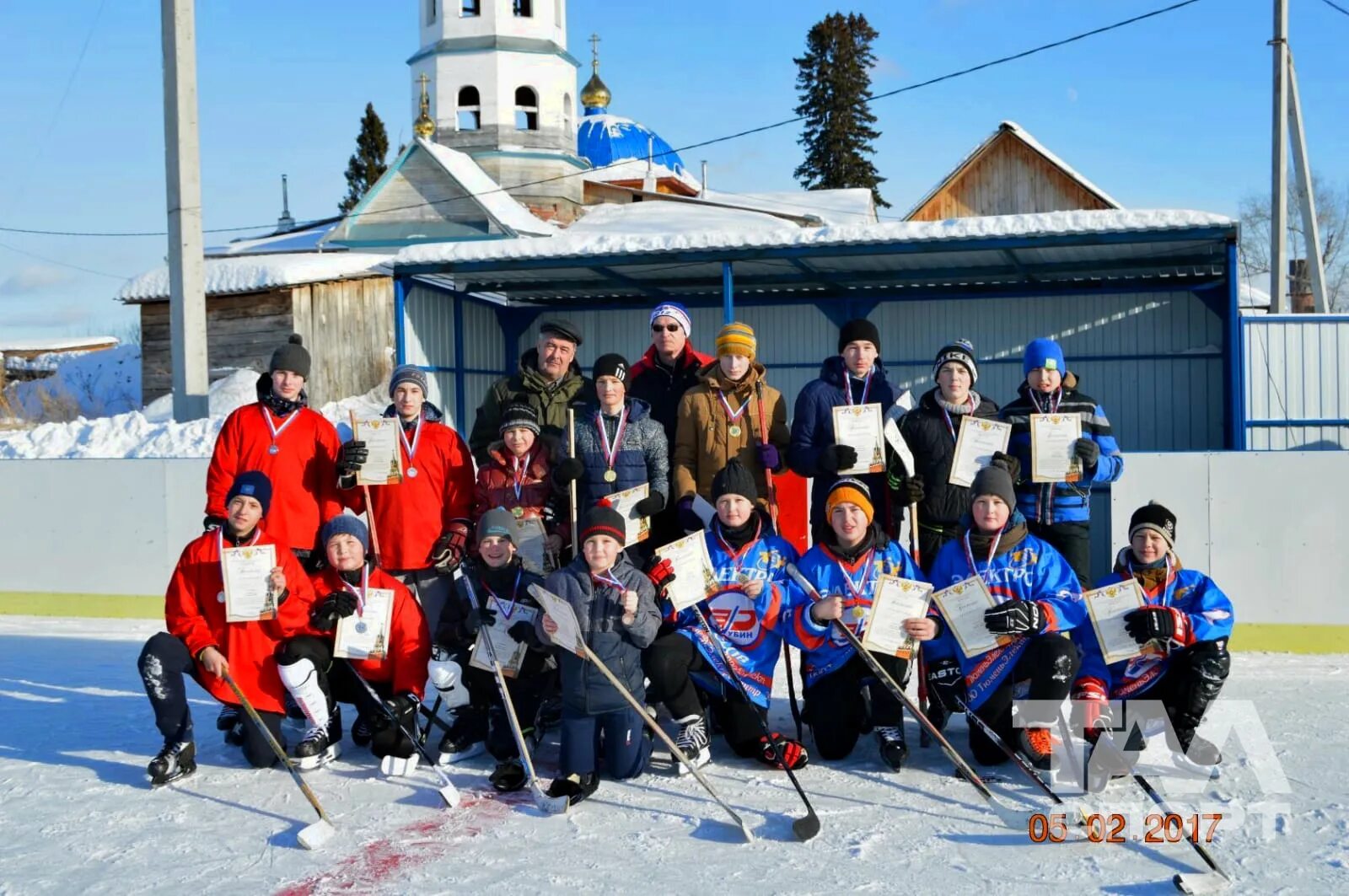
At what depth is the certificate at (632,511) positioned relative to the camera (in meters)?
4.62

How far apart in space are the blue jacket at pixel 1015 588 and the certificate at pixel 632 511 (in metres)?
1.19

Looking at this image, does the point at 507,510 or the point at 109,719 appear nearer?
the point at 507,510

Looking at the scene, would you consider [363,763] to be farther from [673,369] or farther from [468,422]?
[468,422]

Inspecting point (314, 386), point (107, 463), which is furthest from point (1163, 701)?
point (314, 386)

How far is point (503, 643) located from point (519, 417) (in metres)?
0.95

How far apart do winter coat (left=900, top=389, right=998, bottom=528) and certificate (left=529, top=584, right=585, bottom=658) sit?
156 centimetres

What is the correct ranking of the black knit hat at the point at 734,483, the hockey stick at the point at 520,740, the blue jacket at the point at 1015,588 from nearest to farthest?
the hockey stick at the point at 520,740 < the blue jacket at the point at 1015,588 < the black knit hat at the point at 734,483

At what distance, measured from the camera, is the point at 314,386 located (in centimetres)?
1631

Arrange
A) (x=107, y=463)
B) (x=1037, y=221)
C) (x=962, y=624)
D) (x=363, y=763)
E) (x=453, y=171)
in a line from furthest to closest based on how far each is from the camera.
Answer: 1. (x=453, y=171)
2. (x=1037, y=221)
3. (x=107, y=463)
4. (x=363, y=763)
5. (x=962, y=624)

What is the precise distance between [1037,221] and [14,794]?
9.53 meters

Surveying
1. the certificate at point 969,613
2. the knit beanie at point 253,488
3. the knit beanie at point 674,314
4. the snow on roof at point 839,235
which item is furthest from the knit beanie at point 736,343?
the snow on roof at point 839,235

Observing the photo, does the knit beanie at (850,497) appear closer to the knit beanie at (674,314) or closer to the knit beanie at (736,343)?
the knit beanie at (736,343)

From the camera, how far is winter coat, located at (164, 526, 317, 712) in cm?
445

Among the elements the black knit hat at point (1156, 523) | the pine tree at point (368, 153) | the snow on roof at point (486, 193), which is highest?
the pine tree at point (368, 153)
